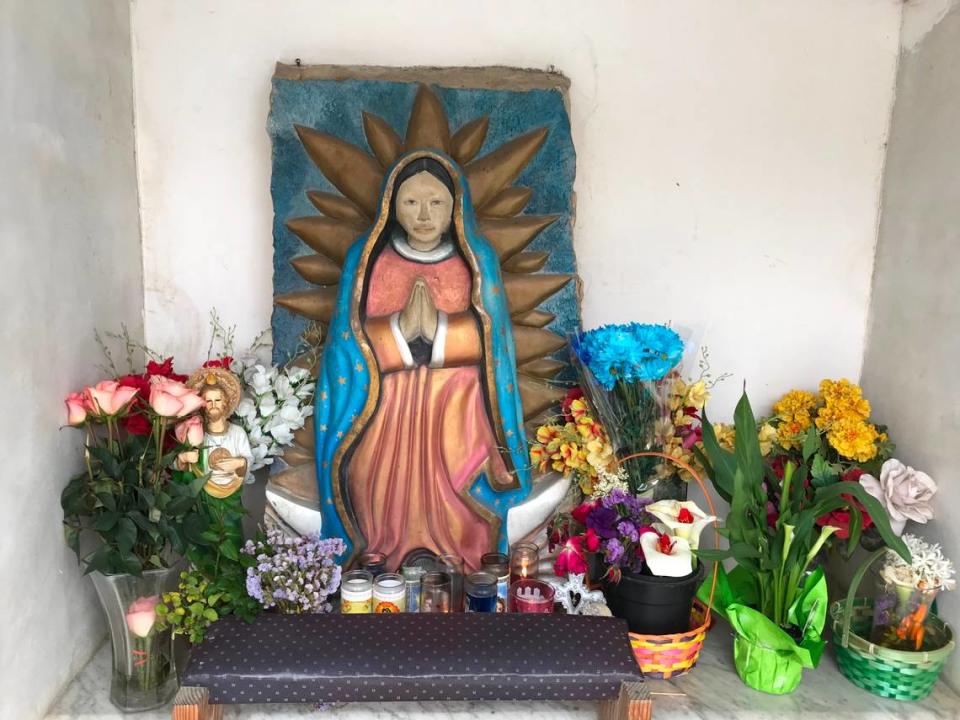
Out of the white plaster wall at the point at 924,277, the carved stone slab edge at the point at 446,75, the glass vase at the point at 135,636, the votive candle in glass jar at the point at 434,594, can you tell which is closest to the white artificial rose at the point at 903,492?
the white plaster wall at the point at 924,277

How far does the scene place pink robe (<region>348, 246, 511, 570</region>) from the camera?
1818mm

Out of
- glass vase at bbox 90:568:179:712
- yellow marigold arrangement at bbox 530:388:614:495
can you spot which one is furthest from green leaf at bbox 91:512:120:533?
yellow marigold arrangement at bbox 530:388:614:495

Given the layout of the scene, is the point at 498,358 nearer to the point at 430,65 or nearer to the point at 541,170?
the point at 541,170

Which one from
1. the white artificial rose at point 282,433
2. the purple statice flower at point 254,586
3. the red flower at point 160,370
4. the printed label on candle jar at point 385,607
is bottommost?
the printed label on candle jar at point 385,607

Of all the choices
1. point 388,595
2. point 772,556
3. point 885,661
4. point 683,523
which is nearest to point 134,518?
point 388,595

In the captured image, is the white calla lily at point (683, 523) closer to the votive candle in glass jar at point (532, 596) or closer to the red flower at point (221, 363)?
the votive candle in glass jar at point (532, 596)

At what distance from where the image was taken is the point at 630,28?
1995 mm

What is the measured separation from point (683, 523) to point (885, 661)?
1.70 ft

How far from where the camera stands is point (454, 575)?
1.74 metres

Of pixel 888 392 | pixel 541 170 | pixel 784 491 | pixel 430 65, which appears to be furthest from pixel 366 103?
pixel 888 392

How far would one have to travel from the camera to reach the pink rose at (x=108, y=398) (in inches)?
58.4

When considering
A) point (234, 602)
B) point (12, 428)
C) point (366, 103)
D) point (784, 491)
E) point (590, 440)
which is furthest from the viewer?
point (366, 103)

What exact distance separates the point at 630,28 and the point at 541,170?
47 cm

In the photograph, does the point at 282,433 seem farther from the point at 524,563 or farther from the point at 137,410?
the point at 524,563
